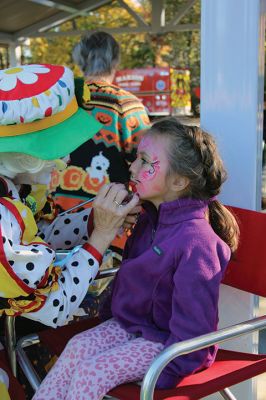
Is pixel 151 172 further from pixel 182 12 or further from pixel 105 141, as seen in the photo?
pixel 182 12

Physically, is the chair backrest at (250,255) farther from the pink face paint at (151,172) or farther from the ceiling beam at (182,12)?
the ceiling beam at (182,12)

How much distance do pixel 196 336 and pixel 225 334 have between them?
3.8 inches

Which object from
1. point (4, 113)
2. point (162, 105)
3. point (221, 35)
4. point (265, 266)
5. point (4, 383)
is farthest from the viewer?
point (162, 105)

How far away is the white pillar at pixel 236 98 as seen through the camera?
162cm

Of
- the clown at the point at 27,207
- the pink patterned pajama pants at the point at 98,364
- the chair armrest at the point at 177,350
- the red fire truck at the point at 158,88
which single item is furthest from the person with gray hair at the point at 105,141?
the red fire truck at the point at 158,88

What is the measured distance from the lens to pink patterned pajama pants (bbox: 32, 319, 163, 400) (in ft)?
4.32

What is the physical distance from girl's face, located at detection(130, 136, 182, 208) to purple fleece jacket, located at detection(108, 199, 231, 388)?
0.05 m

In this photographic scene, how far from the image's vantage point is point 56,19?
904 cm

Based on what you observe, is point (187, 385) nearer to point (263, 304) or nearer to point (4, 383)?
point (4, 383)

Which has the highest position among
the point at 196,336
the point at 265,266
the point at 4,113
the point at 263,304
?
the point at 4,113

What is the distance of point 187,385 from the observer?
1.32 m

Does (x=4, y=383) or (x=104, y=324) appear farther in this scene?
(x=104, y=324)

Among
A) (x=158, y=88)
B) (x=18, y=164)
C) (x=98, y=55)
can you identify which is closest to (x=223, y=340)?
(x=18, y=164)

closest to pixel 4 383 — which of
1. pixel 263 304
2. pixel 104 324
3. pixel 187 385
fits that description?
pixel 104 324
